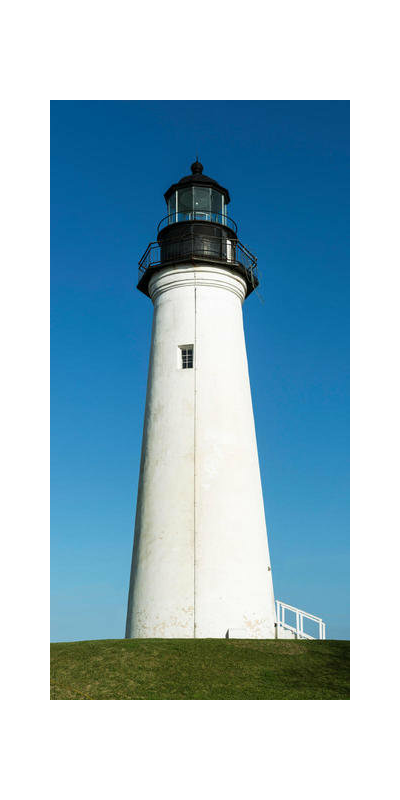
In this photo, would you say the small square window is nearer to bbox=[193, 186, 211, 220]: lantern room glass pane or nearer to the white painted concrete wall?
the white painted concrete wall

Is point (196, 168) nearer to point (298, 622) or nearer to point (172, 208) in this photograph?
point (172, 208)

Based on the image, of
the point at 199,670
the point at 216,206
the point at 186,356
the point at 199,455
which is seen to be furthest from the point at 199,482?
the point at 216,206

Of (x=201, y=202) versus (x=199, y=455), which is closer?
(x=199, y=455)

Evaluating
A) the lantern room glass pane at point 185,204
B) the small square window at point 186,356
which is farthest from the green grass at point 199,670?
the lantern room glass pane at point 185,204

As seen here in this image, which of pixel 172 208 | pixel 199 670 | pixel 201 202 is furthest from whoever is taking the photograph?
pixel 172 208

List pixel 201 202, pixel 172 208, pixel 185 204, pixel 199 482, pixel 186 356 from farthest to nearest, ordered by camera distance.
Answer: pixel 172 208, pixel 185 204, pixel 201 202, pixel 186 356, pixel 199 482

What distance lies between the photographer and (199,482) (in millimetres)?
19312

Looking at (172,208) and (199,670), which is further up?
(172,208)

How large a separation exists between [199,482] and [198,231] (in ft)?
26.4

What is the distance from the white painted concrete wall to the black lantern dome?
47cm

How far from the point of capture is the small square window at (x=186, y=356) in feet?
67.9

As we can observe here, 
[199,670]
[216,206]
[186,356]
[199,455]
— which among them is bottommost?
→ [199,670]

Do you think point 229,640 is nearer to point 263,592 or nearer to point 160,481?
point 263,592
